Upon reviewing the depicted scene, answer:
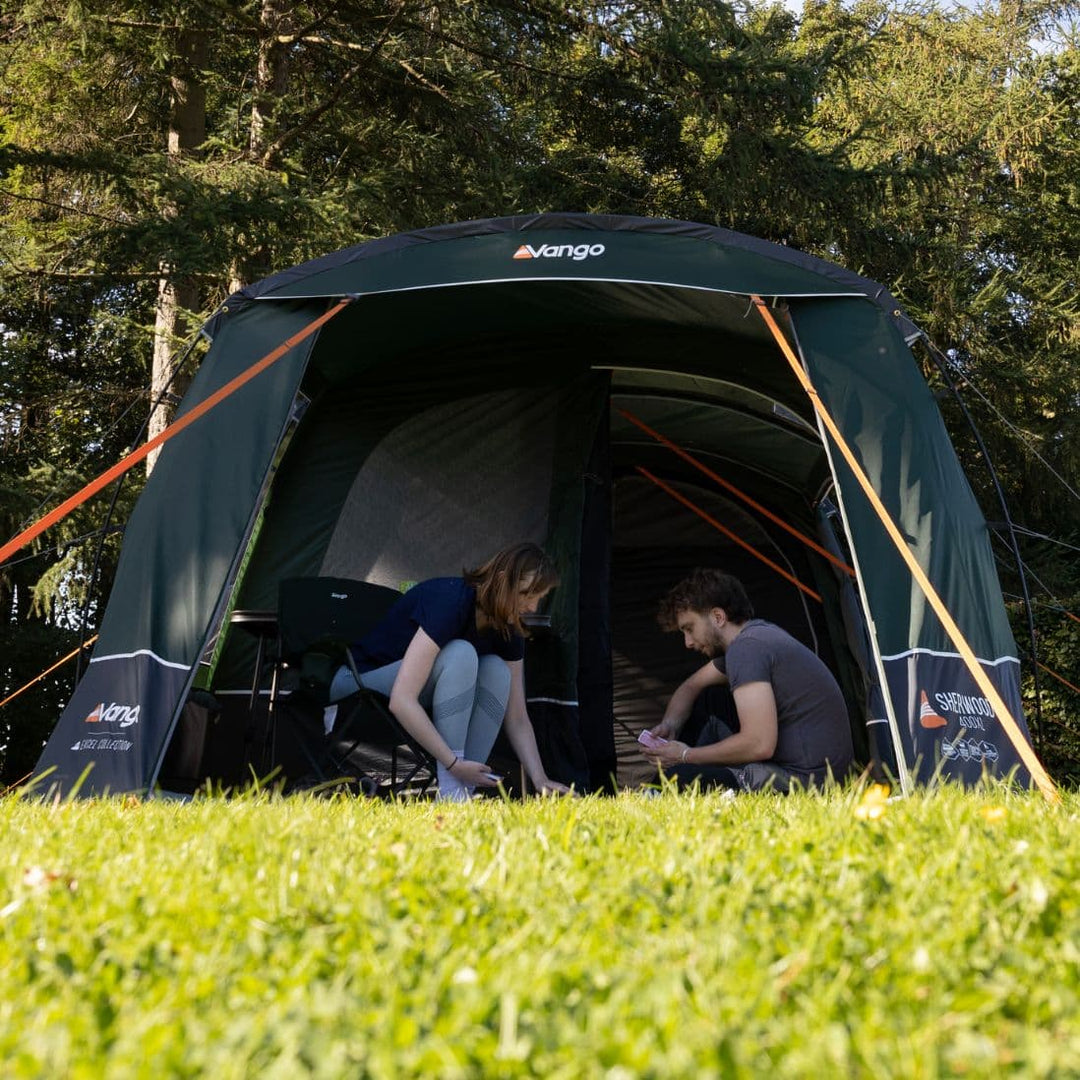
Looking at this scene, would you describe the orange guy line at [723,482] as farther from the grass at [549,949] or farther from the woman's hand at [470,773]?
the grass at [549,949]

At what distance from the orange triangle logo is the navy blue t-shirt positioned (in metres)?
1.26

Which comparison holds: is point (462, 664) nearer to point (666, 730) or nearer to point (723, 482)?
point (666, 730)

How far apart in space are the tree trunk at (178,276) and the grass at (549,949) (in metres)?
5.75

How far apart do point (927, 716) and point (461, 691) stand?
4.34ft

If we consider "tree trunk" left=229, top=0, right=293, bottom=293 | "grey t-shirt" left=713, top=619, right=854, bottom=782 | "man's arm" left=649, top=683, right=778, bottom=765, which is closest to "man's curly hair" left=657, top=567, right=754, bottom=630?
"grey t-shirt" left=713, top=619, right=854, bottom=782

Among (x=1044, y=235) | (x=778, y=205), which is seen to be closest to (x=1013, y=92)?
(x=1044, y=235)

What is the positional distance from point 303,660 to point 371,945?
8.49ft

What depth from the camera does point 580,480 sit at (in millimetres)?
5082

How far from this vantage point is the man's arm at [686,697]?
4695 millimetres

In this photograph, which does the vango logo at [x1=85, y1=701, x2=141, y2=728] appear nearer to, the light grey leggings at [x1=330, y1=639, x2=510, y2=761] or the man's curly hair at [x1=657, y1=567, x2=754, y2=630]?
the light grey leggings at [x1=330, y1=639, x2=510, y2=761]

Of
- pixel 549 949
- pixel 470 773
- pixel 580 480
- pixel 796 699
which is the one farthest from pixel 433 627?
pixel 549 949

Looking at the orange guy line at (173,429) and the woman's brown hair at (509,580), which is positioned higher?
the orange guy line at (173,429)

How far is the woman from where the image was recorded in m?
3.62

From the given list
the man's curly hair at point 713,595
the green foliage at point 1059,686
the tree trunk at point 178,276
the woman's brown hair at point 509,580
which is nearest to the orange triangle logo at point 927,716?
the man's curly hair at point 713,595
